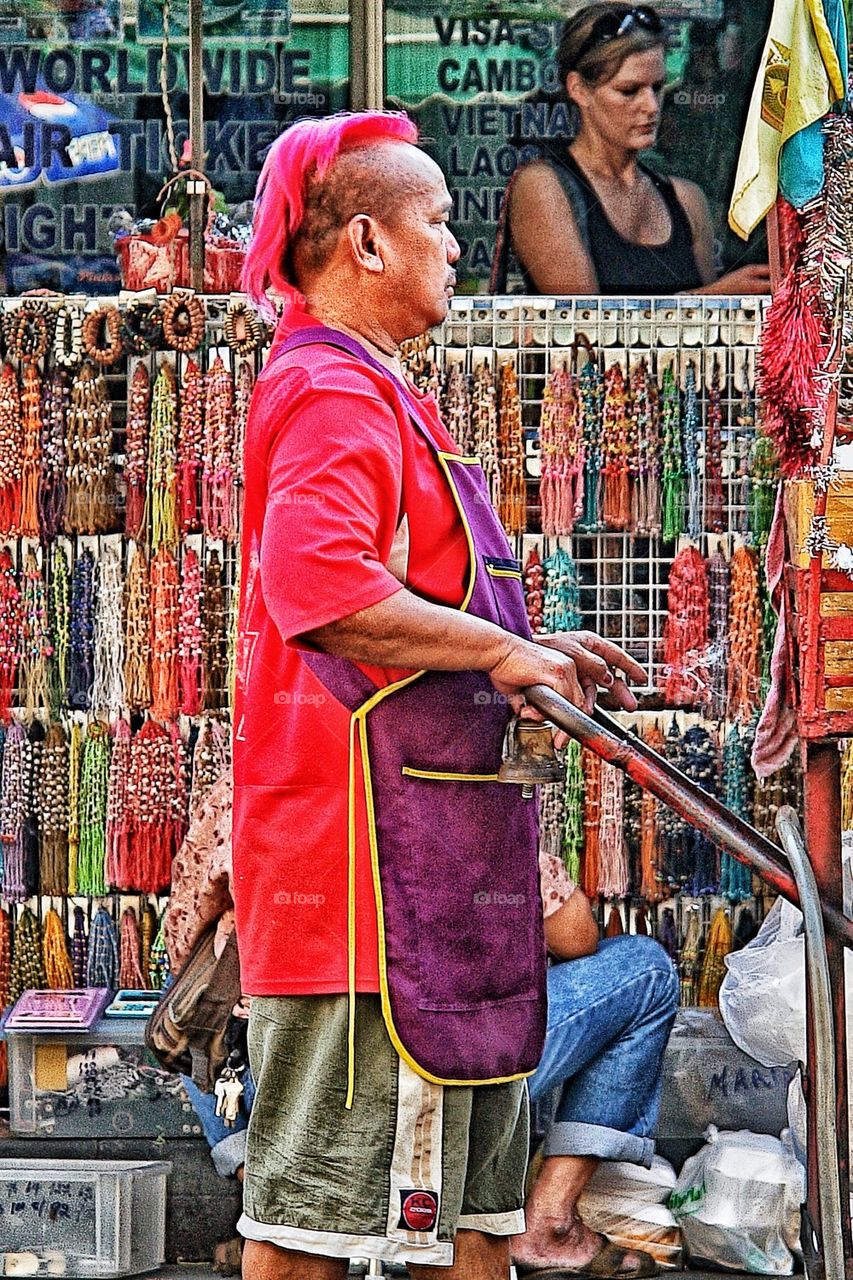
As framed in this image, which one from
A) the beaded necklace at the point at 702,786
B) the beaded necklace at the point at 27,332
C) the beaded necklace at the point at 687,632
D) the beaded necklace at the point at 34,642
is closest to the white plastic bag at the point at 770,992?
the beaded necklace at the point at 702,786

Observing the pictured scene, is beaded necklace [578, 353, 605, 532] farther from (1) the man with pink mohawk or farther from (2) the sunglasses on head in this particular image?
(1) the man with pink mohawk

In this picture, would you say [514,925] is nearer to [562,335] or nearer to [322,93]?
[562,335]

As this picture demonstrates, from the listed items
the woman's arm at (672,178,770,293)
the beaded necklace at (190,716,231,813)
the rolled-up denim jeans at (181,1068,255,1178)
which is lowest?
the rolled-up denim jeans at (181,1068,255,1178)

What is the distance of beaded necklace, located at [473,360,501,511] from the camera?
4844 millimetres

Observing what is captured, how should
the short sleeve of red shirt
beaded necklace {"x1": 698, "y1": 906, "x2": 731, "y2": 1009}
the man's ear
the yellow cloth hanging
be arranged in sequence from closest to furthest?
1. the short sleeve of red shirt
2. the man's ear
3. the yellow cloth hanging
4. beaded necklace {"x1": 698, "y1": 906, "x2": 731, "y2": 1009}

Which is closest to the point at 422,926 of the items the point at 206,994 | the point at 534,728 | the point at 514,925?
the point at 514,925

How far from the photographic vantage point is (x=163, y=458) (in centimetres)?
486

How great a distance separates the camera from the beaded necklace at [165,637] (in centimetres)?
486

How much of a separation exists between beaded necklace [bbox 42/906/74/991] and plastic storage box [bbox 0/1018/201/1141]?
32 cm

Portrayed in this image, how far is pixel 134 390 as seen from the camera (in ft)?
15.9

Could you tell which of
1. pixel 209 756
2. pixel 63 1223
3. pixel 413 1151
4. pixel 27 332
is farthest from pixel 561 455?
pixel 413 1151

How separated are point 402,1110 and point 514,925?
0.32 m

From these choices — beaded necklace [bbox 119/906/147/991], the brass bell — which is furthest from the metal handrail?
beaded necklace [bbox 119/906/147/991]

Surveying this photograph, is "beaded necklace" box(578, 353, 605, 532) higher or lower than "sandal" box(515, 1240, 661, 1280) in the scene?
higher
